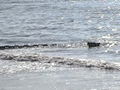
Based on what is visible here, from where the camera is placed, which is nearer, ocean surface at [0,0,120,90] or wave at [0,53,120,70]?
ocean surface at [0,0,120,90]

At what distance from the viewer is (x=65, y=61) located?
22109 mm

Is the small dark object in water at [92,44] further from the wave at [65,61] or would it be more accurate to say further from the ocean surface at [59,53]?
the wave at [65,61]

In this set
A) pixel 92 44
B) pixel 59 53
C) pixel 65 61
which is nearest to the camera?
pixel 65 61

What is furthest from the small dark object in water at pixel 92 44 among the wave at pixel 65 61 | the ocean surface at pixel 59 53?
the wave at pixel 65 61

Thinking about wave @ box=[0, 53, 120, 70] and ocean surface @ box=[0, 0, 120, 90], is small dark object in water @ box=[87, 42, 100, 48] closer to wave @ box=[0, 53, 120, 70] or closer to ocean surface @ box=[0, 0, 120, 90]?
ocean surface @ box=[0, 0, 120, 90]

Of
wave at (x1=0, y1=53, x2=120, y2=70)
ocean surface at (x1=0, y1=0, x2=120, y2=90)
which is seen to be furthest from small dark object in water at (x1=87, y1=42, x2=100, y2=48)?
wave at (x1=0, y1=53, x2=120, y2=70)

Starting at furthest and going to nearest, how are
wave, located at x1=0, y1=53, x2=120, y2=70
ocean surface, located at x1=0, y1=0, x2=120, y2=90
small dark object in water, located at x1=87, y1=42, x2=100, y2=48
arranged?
small dark object in water, located at x1=87, y1=42, x2=100, y2=48 → wave, located at x1=0, y1=53, x2=120, y2=70 → ocean surface, located at x1=0, y1=0, x2=120, y2=90

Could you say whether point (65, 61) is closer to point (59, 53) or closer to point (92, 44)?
point (59, 53)

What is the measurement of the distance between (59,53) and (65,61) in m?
3.29

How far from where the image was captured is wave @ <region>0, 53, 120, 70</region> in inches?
818

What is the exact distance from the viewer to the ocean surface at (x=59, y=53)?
1733 cm

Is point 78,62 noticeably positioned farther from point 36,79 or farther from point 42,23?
point 42,23

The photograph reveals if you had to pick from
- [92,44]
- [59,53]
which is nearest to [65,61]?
[59,53]

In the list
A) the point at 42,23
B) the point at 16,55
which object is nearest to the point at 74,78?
the point at 16,55
